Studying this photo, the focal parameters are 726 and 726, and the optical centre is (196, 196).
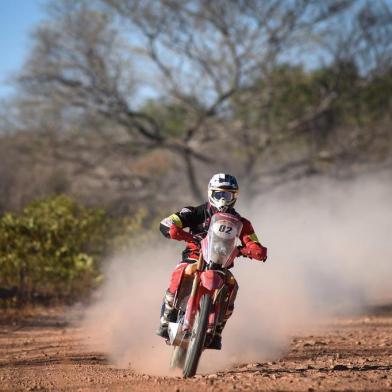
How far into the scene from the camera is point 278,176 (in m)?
30.6

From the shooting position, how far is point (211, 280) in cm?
666

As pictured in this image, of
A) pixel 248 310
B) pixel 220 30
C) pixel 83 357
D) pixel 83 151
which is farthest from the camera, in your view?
pixel 83 151

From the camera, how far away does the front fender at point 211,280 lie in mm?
6648

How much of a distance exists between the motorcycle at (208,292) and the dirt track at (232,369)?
353 millimetres

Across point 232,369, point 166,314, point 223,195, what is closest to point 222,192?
point 223,195

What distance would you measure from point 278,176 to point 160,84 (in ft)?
21.8

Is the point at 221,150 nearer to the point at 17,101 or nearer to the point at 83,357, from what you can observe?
the point at 17,101

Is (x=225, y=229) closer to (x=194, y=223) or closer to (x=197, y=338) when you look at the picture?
(x=194, y=223)

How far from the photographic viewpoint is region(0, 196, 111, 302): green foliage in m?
13.8

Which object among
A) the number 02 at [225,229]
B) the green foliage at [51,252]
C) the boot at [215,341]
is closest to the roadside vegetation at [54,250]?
the green foliage at [51,252]

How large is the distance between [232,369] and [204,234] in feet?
4.97

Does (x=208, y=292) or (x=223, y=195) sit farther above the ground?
(x=223, y=195)

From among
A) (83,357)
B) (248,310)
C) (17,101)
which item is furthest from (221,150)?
(83,357)

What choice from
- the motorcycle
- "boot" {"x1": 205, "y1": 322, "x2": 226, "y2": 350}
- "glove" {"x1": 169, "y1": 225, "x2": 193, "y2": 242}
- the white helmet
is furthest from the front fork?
the white helmet
